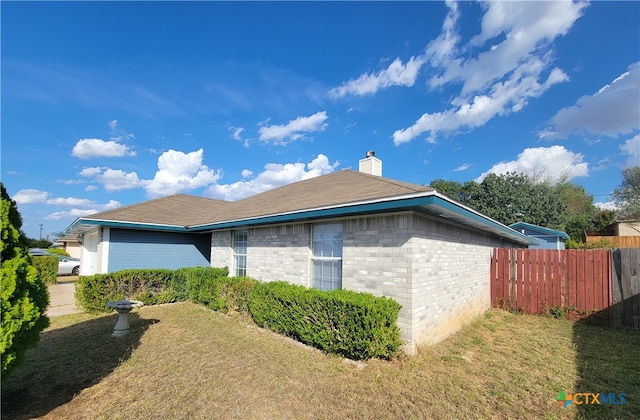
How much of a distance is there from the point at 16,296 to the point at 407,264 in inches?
199

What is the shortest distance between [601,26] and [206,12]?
1183cm

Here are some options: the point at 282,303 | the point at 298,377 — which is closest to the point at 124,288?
the point at 282,303

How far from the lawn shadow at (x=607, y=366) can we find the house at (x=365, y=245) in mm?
2165

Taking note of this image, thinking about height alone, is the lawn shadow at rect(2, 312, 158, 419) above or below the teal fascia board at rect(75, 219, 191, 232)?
below

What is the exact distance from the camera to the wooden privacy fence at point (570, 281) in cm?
735

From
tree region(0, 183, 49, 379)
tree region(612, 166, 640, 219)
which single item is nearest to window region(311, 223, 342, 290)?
tree region(0, 183, 49, 379)

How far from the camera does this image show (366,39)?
10344 millimetres

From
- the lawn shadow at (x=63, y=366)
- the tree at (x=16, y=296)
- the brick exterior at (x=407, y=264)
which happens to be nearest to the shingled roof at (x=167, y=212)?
the lawn shadow at (x=63, y=366)

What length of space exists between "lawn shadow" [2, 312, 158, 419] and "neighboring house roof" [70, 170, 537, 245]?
3.76 meters

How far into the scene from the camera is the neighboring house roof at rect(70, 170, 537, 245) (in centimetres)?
491

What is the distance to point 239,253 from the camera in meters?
9.65

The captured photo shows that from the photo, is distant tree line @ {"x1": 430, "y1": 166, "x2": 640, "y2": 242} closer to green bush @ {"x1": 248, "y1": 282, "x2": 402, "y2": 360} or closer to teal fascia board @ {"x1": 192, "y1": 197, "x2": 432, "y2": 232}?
teal fascia board @ {"x1": 192, "y1": 197, "x2": 432, "y2": 232}

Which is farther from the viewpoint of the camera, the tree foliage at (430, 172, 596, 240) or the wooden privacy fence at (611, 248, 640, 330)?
the tree foliage at (430, 172, 596, 240)

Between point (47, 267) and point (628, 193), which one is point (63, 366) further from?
point (628, 193)
